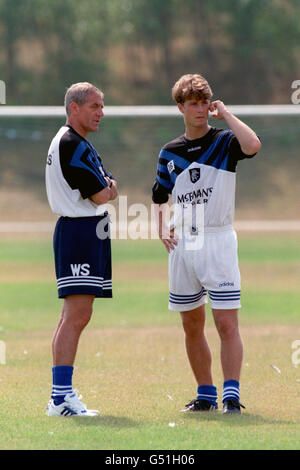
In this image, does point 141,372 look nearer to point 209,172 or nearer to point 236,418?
point 236,418

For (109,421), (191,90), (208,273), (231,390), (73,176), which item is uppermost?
(191,90)

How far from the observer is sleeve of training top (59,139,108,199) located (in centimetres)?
532

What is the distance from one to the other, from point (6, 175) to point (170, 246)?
45.2 ft

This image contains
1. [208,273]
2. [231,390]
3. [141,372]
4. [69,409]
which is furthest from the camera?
[141,372]

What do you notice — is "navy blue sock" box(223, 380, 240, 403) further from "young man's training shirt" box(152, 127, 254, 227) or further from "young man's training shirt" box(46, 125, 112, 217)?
"young man's training shirt" box(46, 125, 112, 217)

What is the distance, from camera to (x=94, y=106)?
17.9 feet

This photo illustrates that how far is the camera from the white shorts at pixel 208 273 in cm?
546

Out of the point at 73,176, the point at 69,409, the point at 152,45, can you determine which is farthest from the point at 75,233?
the point at 152,45

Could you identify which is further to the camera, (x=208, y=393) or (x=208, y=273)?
(x=208, y=393)

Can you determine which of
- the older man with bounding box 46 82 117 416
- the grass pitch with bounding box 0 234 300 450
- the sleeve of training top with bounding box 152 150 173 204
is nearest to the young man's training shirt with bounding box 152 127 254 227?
the sleeve of training top with bounding box 152 150 173 204

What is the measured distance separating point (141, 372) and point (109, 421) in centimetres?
186

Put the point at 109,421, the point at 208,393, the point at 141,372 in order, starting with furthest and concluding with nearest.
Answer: the point at 141,372 → the point at 208,393 → the point at 109,421

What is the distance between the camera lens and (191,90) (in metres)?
5.46
